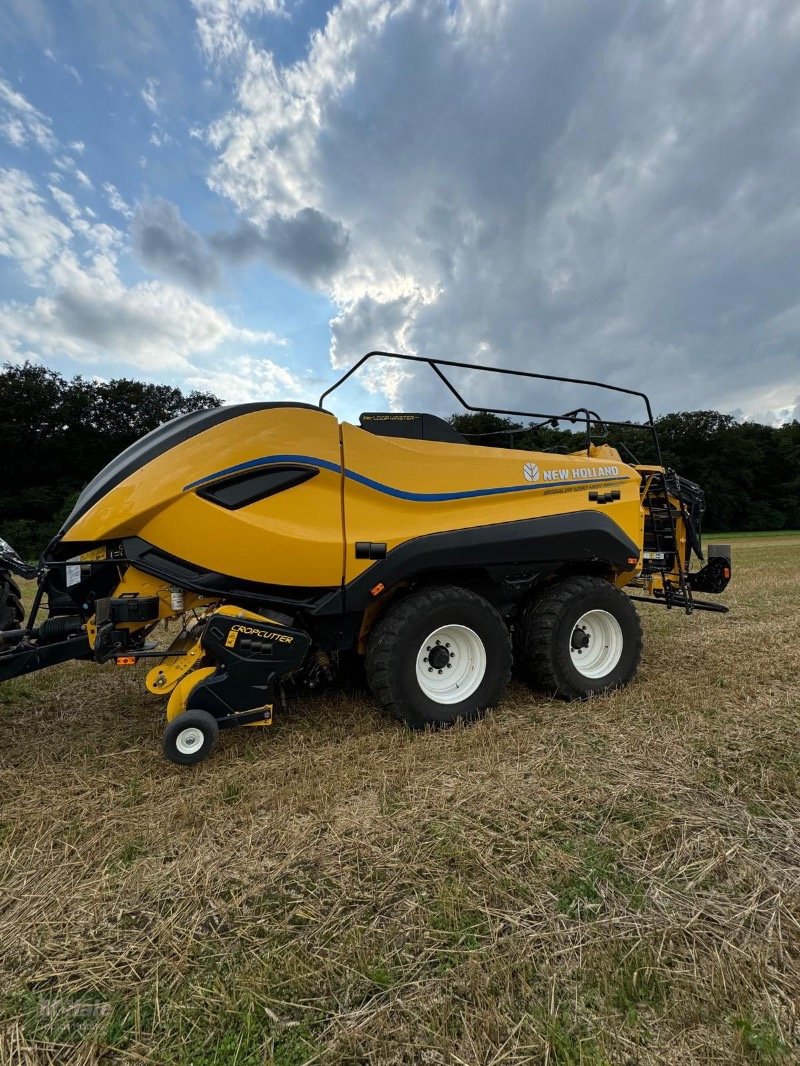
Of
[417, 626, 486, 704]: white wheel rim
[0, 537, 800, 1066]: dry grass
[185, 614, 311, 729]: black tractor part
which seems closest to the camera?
[0, 537, 800, 1066]: dry grass

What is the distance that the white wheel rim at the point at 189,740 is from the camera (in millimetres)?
2807

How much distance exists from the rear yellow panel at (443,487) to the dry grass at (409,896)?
4.26 feet

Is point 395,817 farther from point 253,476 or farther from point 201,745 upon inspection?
point 253,476

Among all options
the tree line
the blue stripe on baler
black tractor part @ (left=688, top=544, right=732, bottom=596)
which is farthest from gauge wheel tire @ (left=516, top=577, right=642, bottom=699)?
the tree line

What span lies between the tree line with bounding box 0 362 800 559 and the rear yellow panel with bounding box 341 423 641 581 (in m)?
20.0

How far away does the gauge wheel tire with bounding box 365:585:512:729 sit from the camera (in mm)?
3295

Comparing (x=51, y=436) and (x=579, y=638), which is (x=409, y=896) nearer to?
(x=579, y=638)

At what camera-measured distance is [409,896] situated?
1886mm

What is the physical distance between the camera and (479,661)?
3.57 m

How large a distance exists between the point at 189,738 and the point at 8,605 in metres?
1.71

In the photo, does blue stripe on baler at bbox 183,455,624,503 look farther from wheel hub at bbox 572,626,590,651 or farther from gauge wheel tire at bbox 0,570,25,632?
gauge wheel tire at bbox 0,570,25,632

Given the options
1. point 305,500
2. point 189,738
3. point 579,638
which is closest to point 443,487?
point 305,500

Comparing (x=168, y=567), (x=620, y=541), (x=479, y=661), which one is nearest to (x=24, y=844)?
(x=168, y=567)

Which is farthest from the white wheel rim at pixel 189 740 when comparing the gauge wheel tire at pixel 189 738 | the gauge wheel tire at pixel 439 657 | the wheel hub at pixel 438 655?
the wheel hub at pixel 438 655
